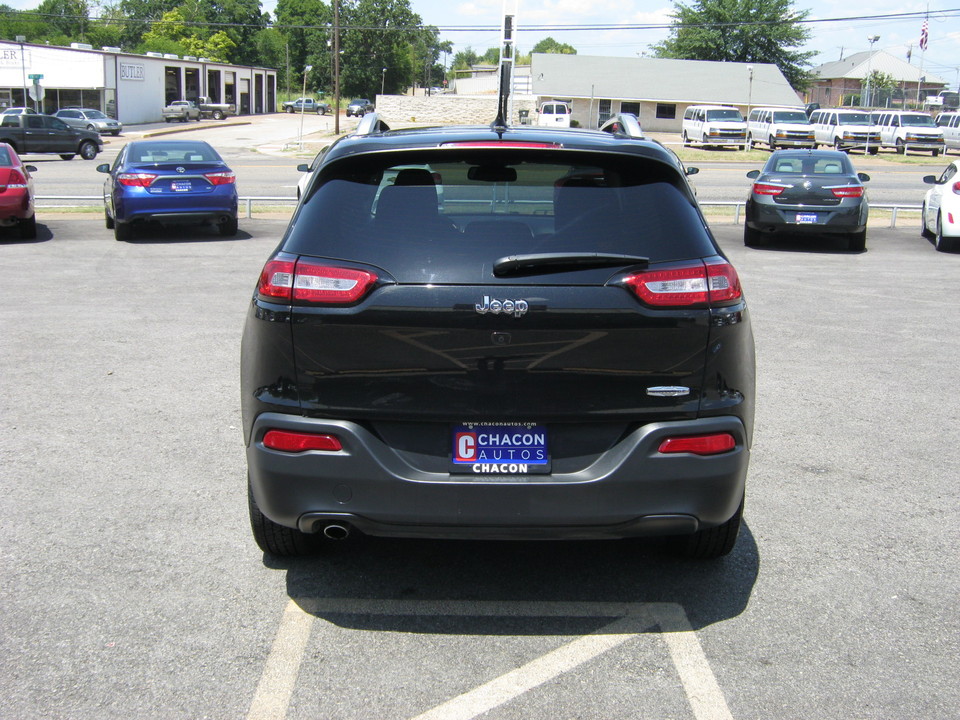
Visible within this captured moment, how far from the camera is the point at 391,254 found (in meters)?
3.72

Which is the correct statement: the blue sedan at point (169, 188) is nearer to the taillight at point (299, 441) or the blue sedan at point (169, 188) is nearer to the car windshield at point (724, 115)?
the taillight at point (299, 441)

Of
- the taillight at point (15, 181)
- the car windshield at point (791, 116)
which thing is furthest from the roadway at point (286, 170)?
the taillight at point (15, 181)

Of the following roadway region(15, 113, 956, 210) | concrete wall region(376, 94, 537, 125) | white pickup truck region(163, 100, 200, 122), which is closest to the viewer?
roadway region(15, 113, 956, 210)

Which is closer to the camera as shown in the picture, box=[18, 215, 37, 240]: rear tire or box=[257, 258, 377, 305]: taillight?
box=[257, 258, 377, 305]: taillight

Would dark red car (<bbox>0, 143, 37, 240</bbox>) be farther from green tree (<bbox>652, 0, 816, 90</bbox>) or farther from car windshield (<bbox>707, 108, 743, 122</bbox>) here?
green tree (<bbox>652, 0, 816, 90</bbox>)

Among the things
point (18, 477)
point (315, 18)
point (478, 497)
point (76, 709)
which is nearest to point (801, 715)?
point (478, 497)

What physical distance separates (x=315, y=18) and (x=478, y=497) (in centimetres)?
15769

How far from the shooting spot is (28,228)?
53.2ft

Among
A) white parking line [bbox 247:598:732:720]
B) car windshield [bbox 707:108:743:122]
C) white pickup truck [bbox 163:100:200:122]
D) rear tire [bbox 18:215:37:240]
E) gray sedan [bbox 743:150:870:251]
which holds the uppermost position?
white pickup truck [bbox 163:100:200:122]

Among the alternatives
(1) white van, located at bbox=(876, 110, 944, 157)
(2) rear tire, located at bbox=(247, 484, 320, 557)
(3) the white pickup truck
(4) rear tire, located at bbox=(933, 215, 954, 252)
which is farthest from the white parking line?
(3) the white pickup truck

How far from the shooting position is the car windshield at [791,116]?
1799 inches

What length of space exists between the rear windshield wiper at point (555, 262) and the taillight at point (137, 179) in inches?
542

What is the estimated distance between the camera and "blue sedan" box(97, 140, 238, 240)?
53.0 feet

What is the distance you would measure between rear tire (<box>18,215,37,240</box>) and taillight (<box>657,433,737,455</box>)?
14.7 m
